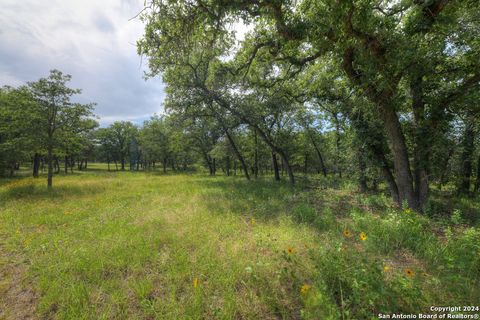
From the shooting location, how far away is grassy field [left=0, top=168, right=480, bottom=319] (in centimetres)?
220

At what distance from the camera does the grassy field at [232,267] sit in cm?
220

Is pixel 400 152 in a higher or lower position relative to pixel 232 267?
higher

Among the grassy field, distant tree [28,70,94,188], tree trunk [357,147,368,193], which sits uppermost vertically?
distant tree [28,70,94,188]

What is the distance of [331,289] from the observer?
7.28 ft

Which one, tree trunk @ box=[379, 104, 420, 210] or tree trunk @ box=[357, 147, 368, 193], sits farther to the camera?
tree trunk @ box=[357, 147, 368, 193]

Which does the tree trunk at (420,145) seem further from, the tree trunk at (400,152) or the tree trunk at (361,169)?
the tree trunk at (361,169)

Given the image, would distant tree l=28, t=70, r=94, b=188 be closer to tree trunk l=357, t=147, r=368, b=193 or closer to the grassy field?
the grassy field

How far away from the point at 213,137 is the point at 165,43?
20629 mm

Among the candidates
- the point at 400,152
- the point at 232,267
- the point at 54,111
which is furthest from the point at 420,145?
the point at 54,111

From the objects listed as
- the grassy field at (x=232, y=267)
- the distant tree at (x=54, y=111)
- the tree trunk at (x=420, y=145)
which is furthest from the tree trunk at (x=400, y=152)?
the distant tree at (x=54, y=111)

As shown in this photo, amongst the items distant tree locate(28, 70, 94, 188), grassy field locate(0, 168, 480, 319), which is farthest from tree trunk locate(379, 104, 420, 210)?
distant tree locate(28, 70, 94, 188)

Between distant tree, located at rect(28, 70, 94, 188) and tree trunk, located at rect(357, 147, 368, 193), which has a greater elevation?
distant tree, located at rect(28, 70, 94, 188)

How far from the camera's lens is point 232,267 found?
296 centimetres

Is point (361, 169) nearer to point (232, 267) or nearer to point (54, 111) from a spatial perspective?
point (232, 267)
